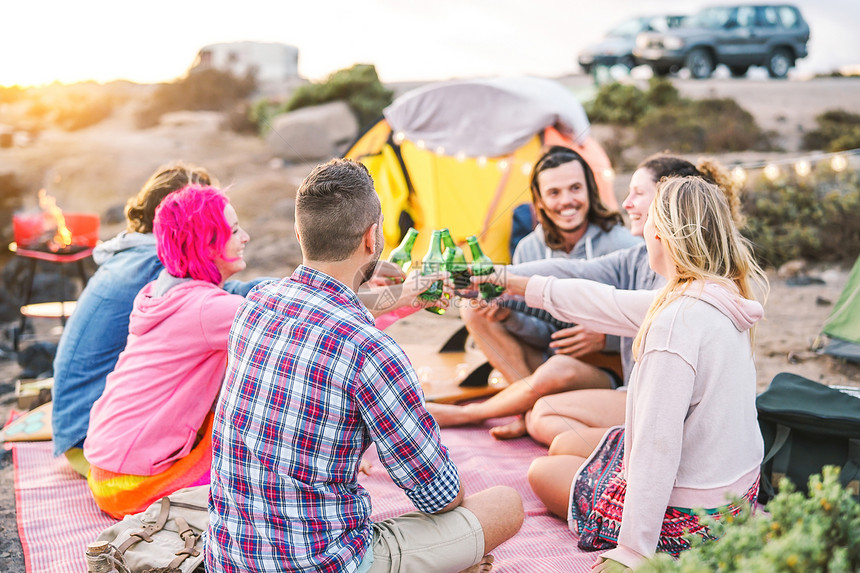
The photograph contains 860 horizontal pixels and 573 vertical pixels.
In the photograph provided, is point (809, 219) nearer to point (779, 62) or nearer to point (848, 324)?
point (848, 324)

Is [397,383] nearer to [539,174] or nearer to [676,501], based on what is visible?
[676,501]

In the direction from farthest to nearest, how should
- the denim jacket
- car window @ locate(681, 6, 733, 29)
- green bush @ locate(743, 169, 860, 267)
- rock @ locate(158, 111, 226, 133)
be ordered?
rock @ locate(158, 111, 226, 133) < car window @ locate(681, 6, 733, 29) < green bush @ locate(743, 169, 860, 267) < the denim jacket

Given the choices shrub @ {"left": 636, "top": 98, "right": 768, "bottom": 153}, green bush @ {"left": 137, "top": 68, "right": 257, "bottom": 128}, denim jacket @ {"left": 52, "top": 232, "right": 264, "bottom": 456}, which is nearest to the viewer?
denim jacket @ {"left": 52, "top": 232, "right": 264, "bottom": 456}

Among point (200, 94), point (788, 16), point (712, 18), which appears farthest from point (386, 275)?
point (200, 94)

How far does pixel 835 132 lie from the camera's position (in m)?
13.3

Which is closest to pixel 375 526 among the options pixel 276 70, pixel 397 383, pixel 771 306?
pixel 397 383

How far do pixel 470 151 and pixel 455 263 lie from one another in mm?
3195

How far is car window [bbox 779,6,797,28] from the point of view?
1656cm

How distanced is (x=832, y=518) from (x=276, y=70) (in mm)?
28279

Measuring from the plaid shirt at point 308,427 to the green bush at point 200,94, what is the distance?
20183 mm

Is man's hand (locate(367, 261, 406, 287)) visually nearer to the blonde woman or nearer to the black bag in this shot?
the blonde woman

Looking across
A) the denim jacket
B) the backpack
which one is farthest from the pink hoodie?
the denim jacket

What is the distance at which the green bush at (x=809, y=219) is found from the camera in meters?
8.39

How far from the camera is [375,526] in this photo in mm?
2006
